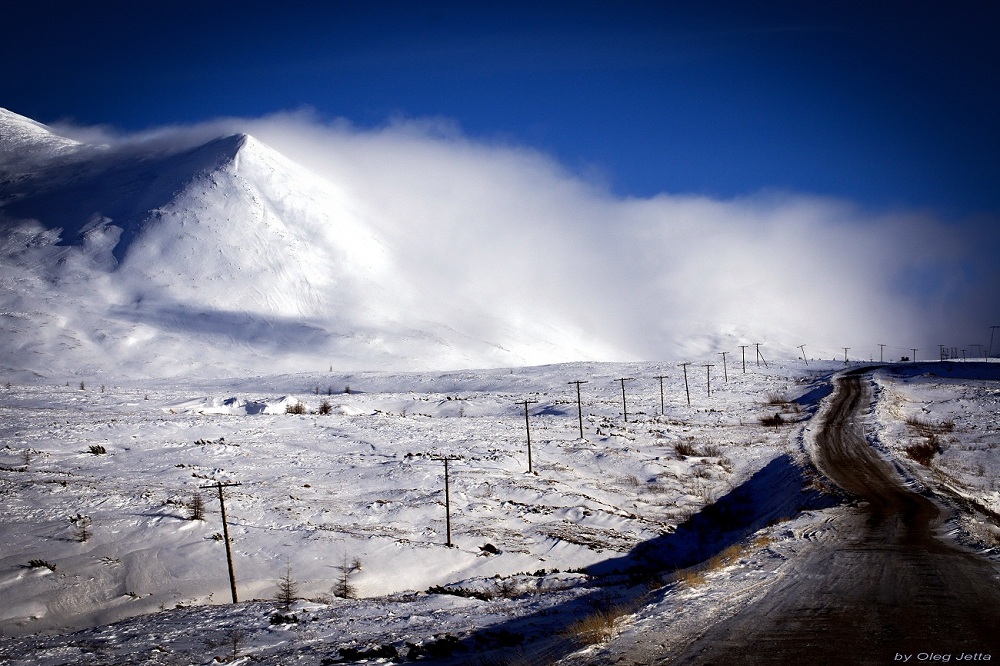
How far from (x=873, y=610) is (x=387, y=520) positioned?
68.1ft

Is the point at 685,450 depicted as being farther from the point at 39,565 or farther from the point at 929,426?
the point at 39,565

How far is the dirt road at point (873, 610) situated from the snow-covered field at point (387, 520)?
833 mm

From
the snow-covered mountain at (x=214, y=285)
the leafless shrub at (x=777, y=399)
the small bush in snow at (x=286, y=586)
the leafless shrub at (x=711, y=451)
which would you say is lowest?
the leafless shrub at (x=711, y=451)

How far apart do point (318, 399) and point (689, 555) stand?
152 feet

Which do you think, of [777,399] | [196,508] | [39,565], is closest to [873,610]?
[39,565]

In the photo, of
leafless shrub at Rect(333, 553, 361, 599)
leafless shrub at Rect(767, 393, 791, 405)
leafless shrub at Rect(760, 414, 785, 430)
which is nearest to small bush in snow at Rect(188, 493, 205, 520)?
leafless shrub at Rect(333, 553, 361, 599)

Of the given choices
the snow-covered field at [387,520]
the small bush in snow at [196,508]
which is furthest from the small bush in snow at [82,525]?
the small bush in snow at [196,508]

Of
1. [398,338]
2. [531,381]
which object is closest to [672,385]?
[531,381]

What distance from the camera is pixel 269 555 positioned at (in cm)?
2164

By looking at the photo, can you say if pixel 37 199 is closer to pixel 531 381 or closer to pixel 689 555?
pixel 531 381

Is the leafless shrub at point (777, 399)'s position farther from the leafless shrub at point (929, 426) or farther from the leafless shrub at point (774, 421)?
the leafless shrub at point (929, 426)

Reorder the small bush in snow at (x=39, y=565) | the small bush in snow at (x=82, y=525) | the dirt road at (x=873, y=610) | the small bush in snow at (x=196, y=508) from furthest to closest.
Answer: the small bush in snow at (x=196, y=508) → the small bush in snow at (x=82, y=525) → the small bush in snow at (x=39, y=565) → the dirt road at (x=873, y=610)

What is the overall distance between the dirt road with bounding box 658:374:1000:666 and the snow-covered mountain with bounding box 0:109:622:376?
346 feet

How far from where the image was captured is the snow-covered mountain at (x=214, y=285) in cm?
11088
